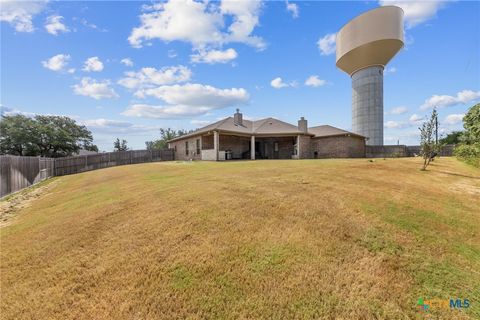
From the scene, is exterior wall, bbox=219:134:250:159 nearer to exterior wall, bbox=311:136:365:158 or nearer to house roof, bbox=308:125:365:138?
exterior wall, bbox=311:136:365:158

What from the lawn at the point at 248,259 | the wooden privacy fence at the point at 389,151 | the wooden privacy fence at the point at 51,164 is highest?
the wooden privacy fence at the point at 389,151

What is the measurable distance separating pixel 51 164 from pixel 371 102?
39.7 metres

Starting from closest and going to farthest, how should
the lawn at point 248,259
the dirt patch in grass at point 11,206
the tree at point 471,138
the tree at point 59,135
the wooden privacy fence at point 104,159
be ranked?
1. the lawn at point 248,259
2. the dirt patch in grass at point 11,206
3. the tree at point 471,138
4. the wooden privacy fence at point 104,159
5. the tree at point 59,135

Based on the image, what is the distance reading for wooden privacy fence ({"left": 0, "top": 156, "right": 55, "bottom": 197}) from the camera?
39.1 ft

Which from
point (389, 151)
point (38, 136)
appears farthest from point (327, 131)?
point (38, 136)

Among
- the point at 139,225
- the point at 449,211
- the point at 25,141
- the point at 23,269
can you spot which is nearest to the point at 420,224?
the point at 449,211

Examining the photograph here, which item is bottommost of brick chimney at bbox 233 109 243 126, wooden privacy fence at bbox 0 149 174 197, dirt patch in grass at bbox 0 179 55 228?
dirt patch in grass at bbox 0 179 55 228

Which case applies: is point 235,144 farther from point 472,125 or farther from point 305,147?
point 472,125

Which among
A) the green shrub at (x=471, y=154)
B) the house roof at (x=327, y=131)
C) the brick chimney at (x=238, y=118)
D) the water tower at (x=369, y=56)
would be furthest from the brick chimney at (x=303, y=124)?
the water tower at (x=369, y=56)

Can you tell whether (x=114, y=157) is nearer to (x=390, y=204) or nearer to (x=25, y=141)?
(x=25, y=141)

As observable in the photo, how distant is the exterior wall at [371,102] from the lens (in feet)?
109

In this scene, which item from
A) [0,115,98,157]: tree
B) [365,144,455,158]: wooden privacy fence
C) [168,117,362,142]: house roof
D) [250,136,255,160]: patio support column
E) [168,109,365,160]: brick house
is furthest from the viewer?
[0,115,98,157]: tree

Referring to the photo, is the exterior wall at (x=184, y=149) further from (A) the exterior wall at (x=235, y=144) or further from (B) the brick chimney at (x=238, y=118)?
(B) the brick chimney at (x=238, y=118)

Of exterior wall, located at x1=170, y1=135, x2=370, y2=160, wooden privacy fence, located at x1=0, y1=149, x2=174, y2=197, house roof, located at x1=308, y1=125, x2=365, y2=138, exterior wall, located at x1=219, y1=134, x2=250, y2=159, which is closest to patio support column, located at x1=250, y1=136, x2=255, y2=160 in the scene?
exterior wall, located at x1=219, y1=134, x2=250, y2=159
